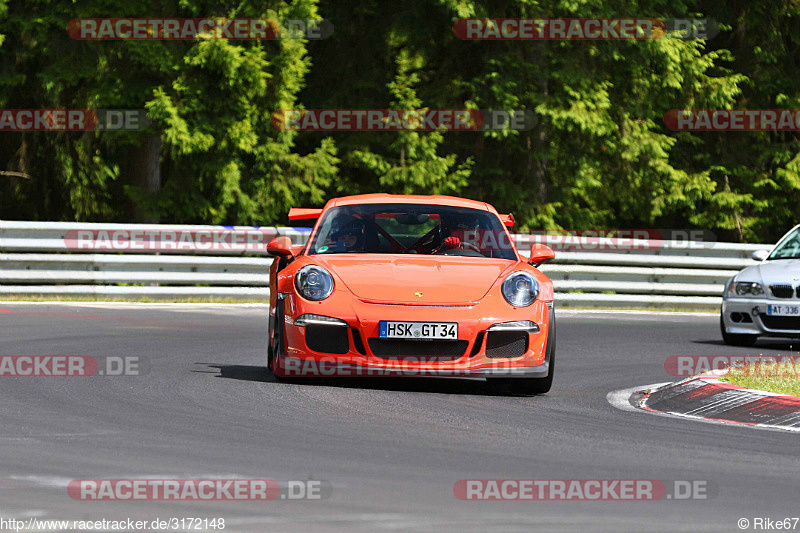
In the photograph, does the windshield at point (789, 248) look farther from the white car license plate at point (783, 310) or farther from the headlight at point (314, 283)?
the headlight at point (314, 283)

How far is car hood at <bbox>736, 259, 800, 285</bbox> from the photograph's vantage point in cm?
1484

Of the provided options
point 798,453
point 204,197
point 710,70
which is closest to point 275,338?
point 798,453

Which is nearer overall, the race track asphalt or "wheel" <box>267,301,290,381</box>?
the race track asphalt

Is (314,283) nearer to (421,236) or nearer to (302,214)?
(421,236)

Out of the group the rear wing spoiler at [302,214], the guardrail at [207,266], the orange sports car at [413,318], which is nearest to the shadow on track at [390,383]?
the orange sports car at [413,318]

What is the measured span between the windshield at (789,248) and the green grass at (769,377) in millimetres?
4482

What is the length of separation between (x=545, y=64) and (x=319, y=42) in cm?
460

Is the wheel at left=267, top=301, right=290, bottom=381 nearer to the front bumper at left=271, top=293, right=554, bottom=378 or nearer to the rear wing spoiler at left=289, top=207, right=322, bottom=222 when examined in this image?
the front bumper at left=271, top=293, right=554, bottom=378

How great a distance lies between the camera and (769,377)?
34.3 feet

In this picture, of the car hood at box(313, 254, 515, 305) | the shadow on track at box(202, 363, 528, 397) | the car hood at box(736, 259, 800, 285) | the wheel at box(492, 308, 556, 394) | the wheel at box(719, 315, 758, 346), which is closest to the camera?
the car hood at box(313, 254, 515, 305)

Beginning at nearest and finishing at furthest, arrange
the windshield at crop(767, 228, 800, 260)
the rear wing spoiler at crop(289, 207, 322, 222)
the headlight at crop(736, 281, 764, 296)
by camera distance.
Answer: the rear wing spoiler at crop(289, 207, 322, 222), the headlight at crop(736, 281, 764, 296), the windshield at crop(767, 228, 800, 260)

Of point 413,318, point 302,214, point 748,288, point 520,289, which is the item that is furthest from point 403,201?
point 748,288

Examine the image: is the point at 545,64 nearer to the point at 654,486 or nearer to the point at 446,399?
the point at 446,399

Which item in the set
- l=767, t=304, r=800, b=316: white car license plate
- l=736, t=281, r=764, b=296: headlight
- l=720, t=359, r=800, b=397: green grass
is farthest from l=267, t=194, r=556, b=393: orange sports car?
l=736, t=281, r=764, b=296: headlight
